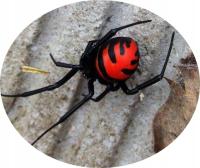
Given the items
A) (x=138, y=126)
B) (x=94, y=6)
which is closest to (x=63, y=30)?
(x=94, y=6)

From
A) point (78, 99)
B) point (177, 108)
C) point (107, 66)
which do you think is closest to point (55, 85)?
point (78, 99)

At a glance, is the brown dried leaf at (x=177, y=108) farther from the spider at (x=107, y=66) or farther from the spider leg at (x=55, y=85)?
the spider leg at (x=55, y=85)

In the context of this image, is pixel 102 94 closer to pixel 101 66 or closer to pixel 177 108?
pixel 101 66

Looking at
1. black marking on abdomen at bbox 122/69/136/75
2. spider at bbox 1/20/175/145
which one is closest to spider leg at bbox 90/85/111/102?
spider at bbox 1/20/175/145

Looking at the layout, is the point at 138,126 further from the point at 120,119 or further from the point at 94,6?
the point at 94,6

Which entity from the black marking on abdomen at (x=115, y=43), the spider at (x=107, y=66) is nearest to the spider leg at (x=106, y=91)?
the spider at (x=107, y=66)

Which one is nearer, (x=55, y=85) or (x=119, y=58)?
(x=119, y=58)

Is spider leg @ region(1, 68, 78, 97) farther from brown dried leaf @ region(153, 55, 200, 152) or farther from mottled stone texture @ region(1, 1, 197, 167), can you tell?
brown dried leaf @ region(153, 55, 200, 152)

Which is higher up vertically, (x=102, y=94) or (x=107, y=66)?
(x=107, y=66)
